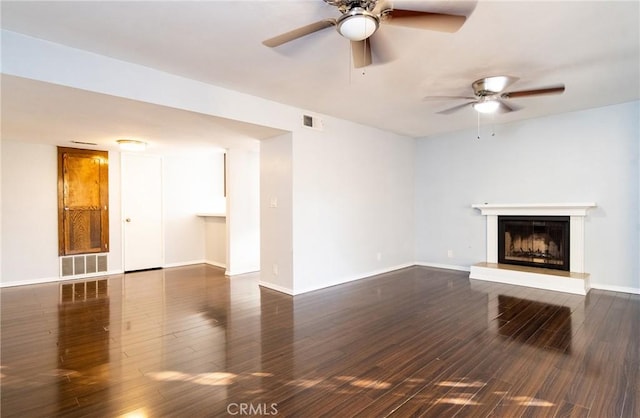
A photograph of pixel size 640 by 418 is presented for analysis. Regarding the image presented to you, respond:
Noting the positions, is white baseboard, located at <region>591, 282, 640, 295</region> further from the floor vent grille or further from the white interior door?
the floor vent grille

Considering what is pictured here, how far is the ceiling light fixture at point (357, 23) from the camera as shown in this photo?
6.12 feet

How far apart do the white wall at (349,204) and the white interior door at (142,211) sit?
11.8 ft

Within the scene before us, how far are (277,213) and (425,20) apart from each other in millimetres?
3137

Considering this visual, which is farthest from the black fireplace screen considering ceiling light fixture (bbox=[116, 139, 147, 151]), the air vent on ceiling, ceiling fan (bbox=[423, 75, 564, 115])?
ceiling light fixture (bbox=[116, 139, 147, 151])

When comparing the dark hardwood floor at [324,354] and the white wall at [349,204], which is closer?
the dark hardwood floor at [324,354]

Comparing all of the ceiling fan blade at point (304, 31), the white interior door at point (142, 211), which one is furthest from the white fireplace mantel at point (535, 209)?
the white interior door at point (142, 211)

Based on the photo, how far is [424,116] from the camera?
4.84 m

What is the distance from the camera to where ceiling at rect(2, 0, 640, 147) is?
2211mm

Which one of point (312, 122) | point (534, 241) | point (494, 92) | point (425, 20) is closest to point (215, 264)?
point (312, 122)

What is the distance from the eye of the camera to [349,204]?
5.12 metres

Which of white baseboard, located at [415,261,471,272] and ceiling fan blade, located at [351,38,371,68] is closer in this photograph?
ceiling fan blade, located at [351,38,371,68]

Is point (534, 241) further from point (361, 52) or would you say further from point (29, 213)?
point (29, 213)

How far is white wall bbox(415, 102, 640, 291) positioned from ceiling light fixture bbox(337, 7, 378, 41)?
171 inches

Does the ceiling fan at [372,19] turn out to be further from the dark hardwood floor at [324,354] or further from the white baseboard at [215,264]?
the white baseboard at [215,264]
